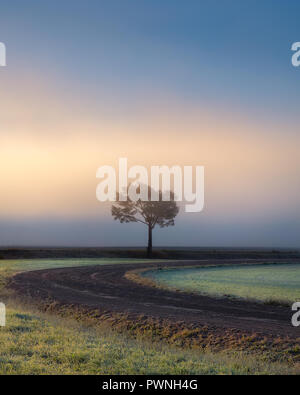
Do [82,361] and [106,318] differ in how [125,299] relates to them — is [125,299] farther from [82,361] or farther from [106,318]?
[82,361]

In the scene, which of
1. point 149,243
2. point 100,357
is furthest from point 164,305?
point 149,243

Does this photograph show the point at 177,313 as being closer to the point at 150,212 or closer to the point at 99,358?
the point at 99,358

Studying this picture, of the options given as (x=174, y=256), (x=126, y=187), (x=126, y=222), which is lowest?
(x=174, y=256)

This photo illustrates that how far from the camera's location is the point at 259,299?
86.7 feet

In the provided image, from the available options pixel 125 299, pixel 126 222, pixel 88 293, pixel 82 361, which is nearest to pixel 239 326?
pixel 82 361

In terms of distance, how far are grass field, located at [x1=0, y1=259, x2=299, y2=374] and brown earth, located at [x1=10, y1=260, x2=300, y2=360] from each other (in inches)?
58.0

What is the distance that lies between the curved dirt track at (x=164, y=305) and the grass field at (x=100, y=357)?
3357 mm

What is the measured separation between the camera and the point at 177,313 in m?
21.3

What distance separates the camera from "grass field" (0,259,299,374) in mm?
11562

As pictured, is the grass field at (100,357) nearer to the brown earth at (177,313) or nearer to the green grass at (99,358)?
the green grass at (99,358)

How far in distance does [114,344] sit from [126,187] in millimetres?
80312

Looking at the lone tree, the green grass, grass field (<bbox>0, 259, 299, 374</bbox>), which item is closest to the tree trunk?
the lone tree

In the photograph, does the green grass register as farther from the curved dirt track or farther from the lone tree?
the lone tree

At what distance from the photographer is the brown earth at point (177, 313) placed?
1634 centimetres
